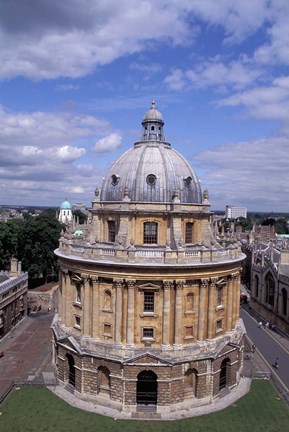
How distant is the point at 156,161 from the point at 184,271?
1165cm

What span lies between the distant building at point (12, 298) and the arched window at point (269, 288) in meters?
38.2

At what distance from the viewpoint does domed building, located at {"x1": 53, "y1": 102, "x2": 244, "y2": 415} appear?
A: 36.0m

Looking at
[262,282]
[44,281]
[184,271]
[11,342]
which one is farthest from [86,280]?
[44,281]

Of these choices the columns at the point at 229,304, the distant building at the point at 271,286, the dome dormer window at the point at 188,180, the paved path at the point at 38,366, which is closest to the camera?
the paved path at the point at 38,366

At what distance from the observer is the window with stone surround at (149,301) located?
36625 millimetres

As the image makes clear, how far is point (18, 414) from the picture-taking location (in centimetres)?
3472

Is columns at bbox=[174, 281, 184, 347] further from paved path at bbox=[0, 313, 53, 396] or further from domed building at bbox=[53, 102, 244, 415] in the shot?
paved path at bbox=[0, 313, 53, 396]

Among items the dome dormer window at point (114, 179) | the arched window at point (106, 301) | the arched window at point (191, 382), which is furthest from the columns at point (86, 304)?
the dome dormer window at point (114, 179)

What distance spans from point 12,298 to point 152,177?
3029 centimetres

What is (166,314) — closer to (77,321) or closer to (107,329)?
(107,329)

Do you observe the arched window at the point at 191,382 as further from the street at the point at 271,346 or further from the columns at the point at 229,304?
the street at the point at 271,346

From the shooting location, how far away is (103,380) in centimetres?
3738

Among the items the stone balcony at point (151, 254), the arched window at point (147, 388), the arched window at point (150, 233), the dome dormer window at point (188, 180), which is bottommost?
the arched window at point (147, 388)

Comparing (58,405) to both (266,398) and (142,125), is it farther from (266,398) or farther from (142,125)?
(142,125)
